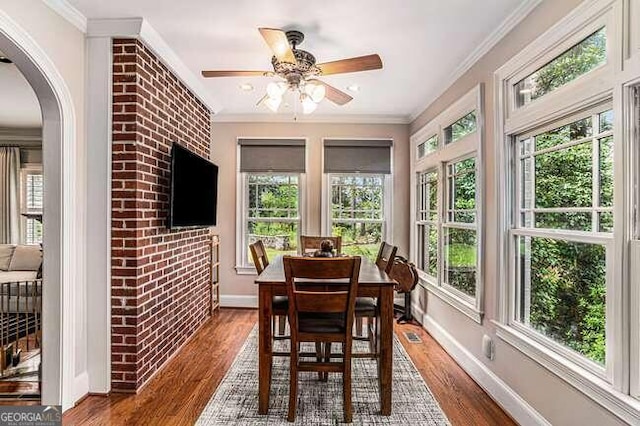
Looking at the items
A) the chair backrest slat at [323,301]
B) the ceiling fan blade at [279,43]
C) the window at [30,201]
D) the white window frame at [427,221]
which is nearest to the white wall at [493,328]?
the white window frame at [427,221]

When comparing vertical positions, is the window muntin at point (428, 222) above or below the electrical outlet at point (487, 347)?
above

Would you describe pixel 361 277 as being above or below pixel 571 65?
below

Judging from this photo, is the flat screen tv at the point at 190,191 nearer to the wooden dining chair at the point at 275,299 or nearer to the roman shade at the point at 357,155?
the wooden dining chair at the point at 275,299

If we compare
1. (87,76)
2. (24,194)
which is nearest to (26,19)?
(87,76)

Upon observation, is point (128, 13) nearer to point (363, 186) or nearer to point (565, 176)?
point (565, 176)

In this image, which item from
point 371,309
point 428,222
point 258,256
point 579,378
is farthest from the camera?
point 428,222

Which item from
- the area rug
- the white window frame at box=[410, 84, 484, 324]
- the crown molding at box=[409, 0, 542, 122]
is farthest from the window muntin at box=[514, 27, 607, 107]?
the area rug

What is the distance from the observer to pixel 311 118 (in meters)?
4.91

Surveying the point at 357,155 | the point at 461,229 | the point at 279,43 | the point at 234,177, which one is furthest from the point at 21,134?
the point at 461,229

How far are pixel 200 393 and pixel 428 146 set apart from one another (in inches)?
133

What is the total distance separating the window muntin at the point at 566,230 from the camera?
1.76m

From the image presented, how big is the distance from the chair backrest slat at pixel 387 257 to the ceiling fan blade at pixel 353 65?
140 centimetres

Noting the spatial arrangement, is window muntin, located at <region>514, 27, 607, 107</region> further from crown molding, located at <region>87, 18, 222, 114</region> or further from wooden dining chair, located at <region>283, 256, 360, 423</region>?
crown molding, located at <region>87, 18, 222, 114</region>

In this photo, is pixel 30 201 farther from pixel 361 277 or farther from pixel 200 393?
pixel 361 277
